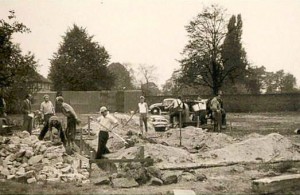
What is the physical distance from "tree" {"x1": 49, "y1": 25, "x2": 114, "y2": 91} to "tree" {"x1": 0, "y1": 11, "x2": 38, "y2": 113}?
24967 millimetres

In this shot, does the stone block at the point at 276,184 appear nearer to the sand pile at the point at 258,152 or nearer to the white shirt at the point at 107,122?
the sand pile at the point at 258,152

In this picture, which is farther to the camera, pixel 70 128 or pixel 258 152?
pixel 70 128

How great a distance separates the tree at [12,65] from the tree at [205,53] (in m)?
27.9

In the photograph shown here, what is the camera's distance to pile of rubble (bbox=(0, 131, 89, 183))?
9.73 m

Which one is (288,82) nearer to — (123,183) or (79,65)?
(79,65)

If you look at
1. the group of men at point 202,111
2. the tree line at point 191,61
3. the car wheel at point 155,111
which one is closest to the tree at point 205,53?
the tree line at point 191,61

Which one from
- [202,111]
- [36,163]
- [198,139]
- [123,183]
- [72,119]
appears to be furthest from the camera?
[202,111]

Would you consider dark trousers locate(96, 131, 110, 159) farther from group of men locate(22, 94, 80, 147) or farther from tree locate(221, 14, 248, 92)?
tree locate(221, 14, 248, 92)

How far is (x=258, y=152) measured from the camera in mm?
12633

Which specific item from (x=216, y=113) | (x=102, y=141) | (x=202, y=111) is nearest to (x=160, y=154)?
(x=102, y=141)

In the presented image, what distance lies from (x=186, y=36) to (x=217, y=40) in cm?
353

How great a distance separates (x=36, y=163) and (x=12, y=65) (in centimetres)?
1017

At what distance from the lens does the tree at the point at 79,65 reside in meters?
46.6

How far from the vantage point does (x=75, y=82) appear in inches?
1838
